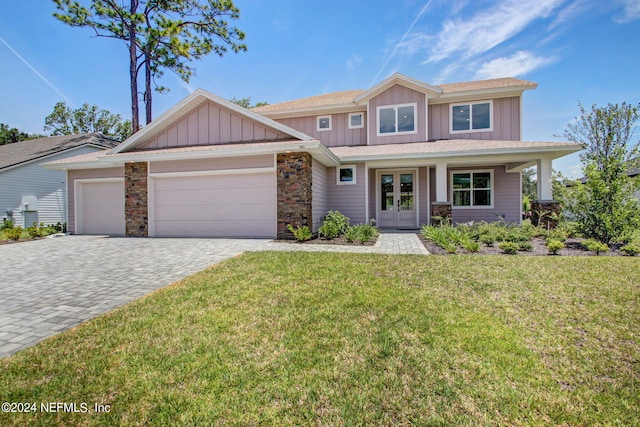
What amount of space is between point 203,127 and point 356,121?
6799 millimetres

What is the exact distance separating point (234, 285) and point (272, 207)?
5.51m

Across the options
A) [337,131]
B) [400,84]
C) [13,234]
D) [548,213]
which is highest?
[400,84]

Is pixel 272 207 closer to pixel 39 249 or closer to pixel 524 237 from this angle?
pixel 39 249

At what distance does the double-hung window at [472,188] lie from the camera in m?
12.8

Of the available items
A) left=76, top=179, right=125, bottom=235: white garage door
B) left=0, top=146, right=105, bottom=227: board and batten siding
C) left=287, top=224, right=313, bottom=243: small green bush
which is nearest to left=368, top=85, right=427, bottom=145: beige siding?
left=287, top=224, right=313, bottom=243: small green bush

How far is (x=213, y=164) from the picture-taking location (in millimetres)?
10141

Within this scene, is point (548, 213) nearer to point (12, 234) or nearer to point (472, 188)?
point (472, 188)

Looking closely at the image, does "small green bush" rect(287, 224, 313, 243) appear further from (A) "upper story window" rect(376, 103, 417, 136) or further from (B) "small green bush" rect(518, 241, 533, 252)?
(A) "upper story window" rect(376, 103, 417, 136)

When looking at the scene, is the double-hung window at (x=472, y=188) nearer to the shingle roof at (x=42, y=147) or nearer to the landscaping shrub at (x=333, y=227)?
the landscaping shrub at (x=333, y=227)

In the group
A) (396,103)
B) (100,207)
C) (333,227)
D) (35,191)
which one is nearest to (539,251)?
(333,227)

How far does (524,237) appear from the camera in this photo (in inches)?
308

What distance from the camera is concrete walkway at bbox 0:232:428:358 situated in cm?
338

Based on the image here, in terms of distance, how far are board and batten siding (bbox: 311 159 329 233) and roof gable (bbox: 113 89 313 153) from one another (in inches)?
59.3

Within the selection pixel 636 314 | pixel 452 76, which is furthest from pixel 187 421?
→ pixel 452 76
